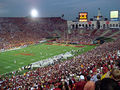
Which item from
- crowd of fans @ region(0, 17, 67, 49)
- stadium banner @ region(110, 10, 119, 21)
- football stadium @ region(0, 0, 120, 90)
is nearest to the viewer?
football stadium @ region(0, 0, 120, 90)

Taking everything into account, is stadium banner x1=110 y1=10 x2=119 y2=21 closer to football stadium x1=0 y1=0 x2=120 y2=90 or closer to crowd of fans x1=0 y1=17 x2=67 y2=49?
football stadium x1=0 y1=0 x2=120 y2=90

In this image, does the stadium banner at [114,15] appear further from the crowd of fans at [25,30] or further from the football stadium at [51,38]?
the crowd of fans at [25,30]

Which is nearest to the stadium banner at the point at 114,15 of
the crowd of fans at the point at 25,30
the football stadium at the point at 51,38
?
the football stadium at the point at 51,38

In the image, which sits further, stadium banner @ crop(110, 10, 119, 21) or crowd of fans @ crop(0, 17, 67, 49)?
stadium banner @ crop(110, 10, 119, 21)

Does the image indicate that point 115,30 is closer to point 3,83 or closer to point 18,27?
point 18,27

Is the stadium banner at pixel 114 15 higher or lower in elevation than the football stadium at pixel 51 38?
higher

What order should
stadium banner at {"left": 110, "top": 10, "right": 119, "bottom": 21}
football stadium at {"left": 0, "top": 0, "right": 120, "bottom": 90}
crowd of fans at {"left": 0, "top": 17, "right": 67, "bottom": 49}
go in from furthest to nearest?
1. stadium banner at {"left": 110, "top": 10, "right": 119, "bottom": 21}
2. crowd of fans at {"left": 0, "top": 17, "right": 67, "bottom": 49}
3. football stadium at {"left": 0, "top": 0, "right": 120, "bottom": 90}

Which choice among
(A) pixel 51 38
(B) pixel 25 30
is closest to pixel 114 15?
(A) pixel 51 38

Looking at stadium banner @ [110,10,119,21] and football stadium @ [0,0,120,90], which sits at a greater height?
stadium banner @ [110,10,119,21]

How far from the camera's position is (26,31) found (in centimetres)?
5938

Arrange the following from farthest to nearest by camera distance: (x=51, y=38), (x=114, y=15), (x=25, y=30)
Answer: (x=25, y=30), (x=51, y=38), (x=114, y=15)

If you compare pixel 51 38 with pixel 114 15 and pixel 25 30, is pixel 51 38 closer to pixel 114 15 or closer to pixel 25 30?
pixel 25 30

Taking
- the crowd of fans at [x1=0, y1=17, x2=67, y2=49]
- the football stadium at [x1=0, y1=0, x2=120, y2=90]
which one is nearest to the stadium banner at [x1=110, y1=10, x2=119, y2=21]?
the football stadium at [x1=0, y1=0, x2=120, y2=90]

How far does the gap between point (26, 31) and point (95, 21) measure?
93.3 feet
